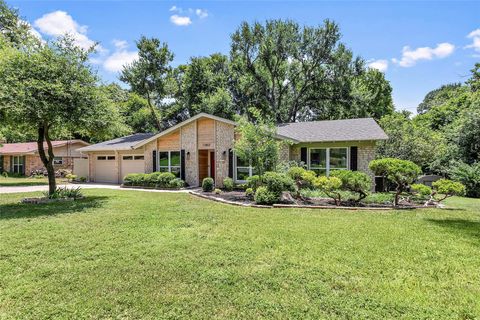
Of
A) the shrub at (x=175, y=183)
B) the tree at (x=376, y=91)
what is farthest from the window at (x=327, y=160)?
the tree at (x=376, y=91)

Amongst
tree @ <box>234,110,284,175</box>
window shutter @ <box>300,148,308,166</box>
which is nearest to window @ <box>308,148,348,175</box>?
window shutter @ <box>300,148,308,166</box>

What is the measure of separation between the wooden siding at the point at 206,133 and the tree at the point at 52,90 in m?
6.37

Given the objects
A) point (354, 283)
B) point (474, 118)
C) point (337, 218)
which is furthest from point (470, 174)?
point (354, 283)

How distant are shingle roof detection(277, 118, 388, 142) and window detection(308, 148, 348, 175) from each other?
0.72 meters

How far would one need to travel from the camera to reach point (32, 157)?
29297 mm

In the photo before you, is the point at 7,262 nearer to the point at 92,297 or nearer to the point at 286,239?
the point at 92,297

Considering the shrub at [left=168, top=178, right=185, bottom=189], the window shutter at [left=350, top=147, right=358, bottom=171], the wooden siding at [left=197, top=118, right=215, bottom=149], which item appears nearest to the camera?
the window shutter at [left=350, top=147, right=358, bottom=171]

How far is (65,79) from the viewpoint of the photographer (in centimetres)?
1050

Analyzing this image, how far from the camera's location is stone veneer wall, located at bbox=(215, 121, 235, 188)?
54.1ft

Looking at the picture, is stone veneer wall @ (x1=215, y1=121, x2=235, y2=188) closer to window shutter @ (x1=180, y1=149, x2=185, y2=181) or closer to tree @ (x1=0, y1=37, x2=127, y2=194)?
window shutter @ (x1=180, y1=149, x2=185, y2=181)

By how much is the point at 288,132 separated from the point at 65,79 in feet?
39.4

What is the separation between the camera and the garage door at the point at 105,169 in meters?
22.3

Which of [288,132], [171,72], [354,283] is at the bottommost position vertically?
[354,283]

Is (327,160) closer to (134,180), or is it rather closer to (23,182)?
(134,180)
